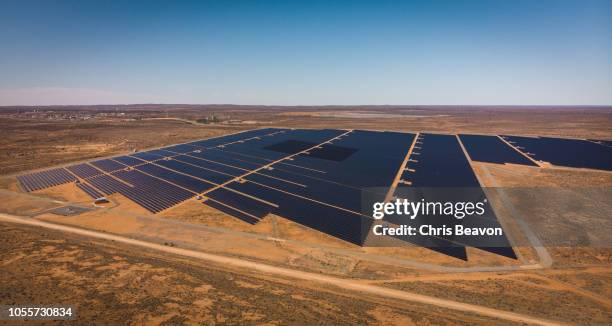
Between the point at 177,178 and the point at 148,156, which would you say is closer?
the point at 177,178

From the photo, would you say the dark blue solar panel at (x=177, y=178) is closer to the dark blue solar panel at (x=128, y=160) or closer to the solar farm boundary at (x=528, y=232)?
the dark blue solar panel at (x=128, y=160)

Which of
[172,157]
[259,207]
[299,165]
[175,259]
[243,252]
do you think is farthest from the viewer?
[172,157]

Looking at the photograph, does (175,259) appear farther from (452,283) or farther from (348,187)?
(348,187)

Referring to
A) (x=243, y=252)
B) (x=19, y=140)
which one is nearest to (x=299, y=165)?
(x=243, y=252)

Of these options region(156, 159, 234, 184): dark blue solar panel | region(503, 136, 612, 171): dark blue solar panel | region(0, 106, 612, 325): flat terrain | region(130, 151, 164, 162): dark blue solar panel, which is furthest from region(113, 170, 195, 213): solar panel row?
region(503, 136, 612, 171): dark blue solar panel

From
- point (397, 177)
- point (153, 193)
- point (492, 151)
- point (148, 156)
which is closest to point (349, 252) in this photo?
point (397, 177)

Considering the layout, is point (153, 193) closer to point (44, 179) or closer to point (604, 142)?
point (44, 179)

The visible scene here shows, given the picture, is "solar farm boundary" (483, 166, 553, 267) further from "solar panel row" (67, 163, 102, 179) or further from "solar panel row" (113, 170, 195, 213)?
"solar panel row" (67, 163, 102, 179)
